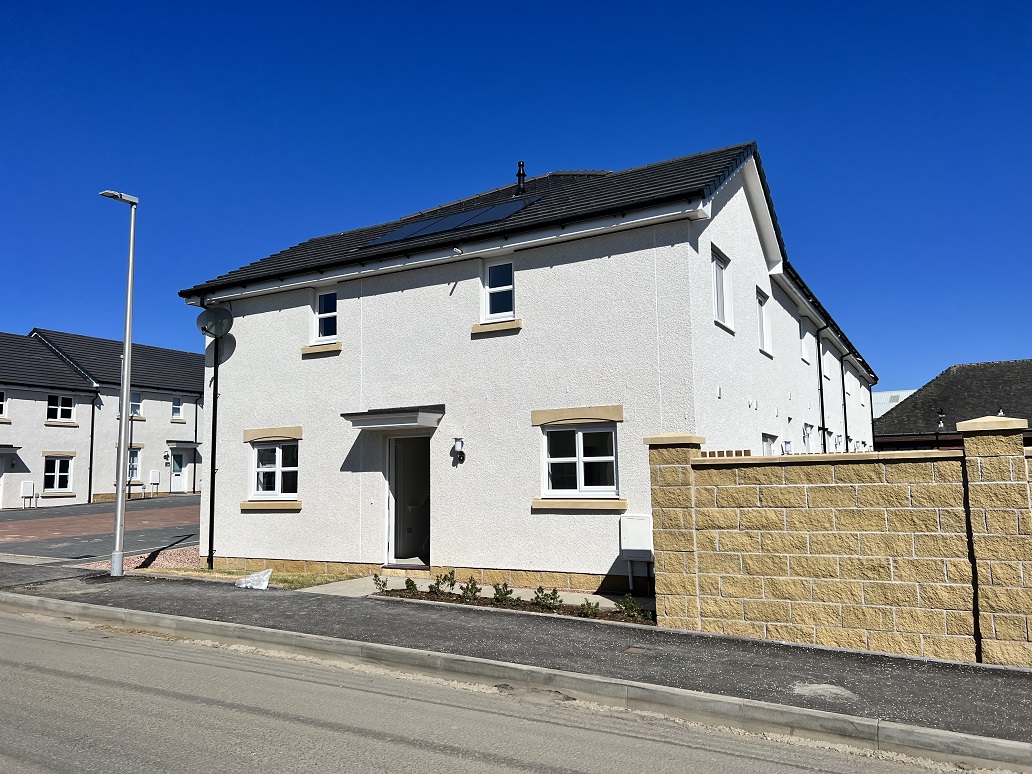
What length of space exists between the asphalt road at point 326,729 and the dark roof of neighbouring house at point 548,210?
7.39 metres

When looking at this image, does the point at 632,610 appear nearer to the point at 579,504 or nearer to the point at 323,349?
the point at 579,504

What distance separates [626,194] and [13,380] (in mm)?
36071

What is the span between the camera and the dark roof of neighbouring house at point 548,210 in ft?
39.7

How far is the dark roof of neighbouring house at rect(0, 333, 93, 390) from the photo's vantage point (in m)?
38.4

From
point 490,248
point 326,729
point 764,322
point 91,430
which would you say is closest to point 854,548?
point 326,729

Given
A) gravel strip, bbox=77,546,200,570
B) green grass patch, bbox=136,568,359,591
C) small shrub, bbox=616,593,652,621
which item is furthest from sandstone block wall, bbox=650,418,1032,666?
gravel strip, bbox=77,546,200,570

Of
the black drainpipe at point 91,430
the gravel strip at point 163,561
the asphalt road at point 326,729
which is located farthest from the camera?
the black drainpipe at point 91,430

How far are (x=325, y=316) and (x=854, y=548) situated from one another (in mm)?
10600

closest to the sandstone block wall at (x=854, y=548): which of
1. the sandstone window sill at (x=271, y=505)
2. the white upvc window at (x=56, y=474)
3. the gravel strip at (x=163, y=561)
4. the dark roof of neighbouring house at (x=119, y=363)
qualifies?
the sandstone window sill at (x=271, y=505)

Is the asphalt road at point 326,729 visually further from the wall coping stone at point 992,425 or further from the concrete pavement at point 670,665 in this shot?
the wall coping stone at point 992,425

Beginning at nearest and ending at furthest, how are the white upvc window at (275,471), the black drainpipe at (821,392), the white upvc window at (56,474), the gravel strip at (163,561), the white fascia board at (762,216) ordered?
1. the white fascia board at (762,216)
2. the white upvc window at (275,471)
3. the gravel strip at (163,561)
4. the black drainpipe at (821,392)
5. the white upvc window at (56,474)

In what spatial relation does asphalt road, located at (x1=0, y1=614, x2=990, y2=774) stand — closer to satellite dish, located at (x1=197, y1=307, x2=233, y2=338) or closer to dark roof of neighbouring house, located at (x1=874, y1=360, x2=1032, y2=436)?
satellite dish, located at (x1=197, y1=307, x2=233, y2=338)

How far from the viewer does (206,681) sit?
7.53 meters

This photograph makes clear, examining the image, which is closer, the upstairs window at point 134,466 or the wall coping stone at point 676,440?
the wall coping stone at point 676,440
